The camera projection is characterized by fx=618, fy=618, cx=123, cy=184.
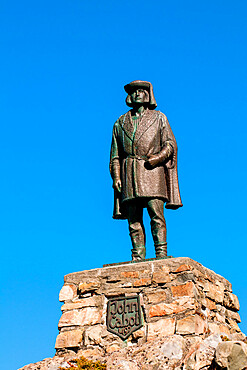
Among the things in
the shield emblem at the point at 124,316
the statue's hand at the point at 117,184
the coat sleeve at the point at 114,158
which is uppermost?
the coat sleeve at the point at 114,158

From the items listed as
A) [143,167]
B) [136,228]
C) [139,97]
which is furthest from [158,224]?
[139,97]

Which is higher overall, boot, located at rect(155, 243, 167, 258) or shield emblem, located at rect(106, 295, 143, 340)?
boot, located at rect(155, 243, 167, 258)

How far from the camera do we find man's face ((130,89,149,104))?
320 inches

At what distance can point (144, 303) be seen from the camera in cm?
693

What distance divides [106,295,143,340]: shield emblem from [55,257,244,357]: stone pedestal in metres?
0.05

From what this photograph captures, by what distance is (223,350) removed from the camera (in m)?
6.04

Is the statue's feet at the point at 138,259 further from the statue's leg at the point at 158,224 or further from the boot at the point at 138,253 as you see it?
the statue's leg at the point at 158,224

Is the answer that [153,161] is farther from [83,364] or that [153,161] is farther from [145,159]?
[83,364]

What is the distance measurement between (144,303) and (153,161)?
1808 mm

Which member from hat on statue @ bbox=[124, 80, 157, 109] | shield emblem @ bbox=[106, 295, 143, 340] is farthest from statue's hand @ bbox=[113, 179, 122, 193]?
shield emblem @ bbox=[106, 295, 143, 340]

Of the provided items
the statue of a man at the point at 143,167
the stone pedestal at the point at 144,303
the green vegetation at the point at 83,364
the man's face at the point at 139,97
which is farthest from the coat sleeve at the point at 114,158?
the green vegetation at the point at 83,364

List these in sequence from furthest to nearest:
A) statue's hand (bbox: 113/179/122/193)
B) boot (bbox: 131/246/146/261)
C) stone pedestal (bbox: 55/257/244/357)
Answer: statue's hand (bbox: 113/179/122/193) → boot (bbox: 131/246/146/261) → stone pedestal (bbox: 55/257/244/357)

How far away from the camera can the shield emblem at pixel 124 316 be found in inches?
269

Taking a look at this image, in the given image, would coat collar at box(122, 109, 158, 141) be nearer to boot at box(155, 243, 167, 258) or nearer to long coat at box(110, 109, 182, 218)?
long coat at box(110, 109, 182, 218)
